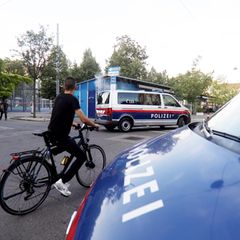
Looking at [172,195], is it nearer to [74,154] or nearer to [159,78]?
[74,154]

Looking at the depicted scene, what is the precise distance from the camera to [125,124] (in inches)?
567

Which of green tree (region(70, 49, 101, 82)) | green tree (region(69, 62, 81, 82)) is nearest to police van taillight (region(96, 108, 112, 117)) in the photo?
green tree (region(70, 49, 101, 82))

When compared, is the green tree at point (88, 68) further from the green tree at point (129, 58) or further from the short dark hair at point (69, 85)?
the short dark hair at point (69, 85)

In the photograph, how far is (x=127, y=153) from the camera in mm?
2223

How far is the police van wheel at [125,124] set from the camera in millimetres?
14234

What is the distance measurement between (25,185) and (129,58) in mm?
45411

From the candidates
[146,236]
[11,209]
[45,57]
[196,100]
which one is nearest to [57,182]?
[11,209]

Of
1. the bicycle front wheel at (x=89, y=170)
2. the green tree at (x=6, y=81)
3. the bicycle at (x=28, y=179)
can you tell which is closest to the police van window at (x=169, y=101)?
the bicycle front wheel at (x=89, y=170)

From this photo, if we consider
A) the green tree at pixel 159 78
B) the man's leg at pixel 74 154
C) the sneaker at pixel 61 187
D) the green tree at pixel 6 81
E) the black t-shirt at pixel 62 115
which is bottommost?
the sneaker at pixel 61 187

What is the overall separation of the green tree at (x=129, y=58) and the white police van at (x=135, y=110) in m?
31.1

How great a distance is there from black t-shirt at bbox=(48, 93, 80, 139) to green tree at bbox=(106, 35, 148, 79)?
139 feet

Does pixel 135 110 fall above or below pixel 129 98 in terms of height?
below

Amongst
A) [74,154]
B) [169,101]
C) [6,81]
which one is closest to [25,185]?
[74,154]

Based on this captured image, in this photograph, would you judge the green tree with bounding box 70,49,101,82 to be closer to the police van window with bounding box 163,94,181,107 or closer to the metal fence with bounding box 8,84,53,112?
the metal fence with bounding box 8,84,53,112
